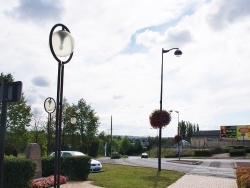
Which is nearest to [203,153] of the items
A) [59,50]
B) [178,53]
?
[178,53]

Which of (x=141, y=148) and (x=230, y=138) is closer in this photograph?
(x=230, y=138)

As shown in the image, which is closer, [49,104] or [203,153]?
[49,104]

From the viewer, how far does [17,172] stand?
1183 cm

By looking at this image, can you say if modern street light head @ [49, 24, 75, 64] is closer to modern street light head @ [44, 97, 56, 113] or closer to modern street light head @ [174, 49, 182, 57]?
modern street light head @ [44, 97, 56, 113]

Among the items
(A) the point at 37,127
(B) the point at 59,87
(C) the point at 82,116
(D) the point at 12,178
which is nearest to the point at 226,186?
(D) the point at 12,178

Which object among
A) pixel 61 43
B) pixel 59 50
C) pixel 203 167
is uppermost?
pixel 61 43

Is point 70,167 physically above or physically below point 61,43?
below

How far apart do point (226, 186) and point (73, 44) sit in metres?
11.7

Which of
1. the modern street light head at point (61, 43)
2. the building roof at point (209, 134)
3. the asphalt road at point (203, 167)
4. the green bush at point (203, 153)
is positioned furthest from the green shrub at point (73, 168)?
the building roof at point (209, 134)

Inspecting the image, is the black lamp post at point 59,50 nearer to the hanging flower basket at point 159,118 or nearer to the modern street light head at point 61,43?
the modern street light head at point 61,43

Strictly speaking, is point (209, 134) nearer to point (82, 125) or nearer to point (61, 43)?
point (82, 125)

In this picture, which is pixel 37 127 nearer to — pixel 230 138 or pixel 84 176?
pixel 84 176

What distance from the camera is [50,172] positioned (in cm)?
1734

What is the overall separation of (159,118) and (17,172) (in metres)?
→ 12.4
